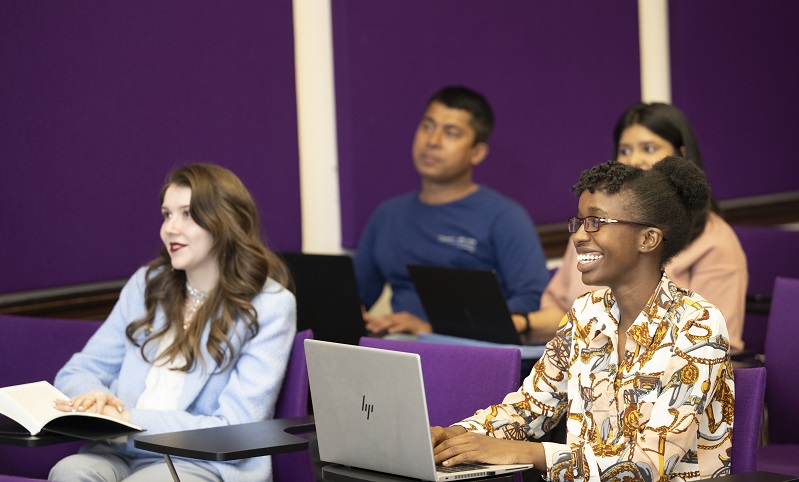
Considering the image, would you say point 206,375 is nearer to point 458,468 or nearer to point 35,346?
point 35,346

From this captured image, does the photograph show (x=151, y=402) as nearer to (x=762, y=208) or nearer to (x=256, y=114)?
(x=256, y=114)

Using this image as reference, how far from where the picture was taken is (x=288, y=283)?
3.41m

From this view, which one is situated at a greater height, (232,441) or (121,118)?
(121,118)

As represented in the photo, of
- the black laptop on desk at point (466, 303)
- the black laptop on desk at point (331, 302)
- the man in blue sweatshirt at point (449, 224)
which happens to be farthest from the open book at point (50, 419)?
the man in blue sweatshirt at point (449, 224)

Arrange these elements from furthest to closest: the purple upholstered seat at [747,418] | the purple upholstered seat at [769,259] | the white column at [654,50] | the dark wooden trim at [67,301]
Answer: the white column at [654,50] → the purple upholstered seat at [769,259] → the dark wooden trim at [67,301] → the purple upholstered seat at [747,418]

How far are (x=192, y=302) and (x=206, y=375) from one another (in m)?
0.26

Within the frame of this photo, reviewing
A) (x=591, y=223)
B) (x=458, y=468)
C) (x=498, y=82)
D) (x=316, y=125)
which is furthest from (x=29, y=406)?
(x=498, y=82)

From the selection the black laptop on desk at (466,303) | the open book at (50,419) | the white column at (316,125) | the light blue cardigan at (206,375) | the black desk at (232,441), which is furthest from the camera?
the white column at (316,125)

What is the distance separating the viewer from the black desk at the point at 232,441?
8.66ft

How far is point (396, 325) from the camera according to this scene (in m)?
4.30

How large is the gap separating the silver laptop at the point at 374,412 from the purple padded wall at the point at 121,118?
76.6 inches

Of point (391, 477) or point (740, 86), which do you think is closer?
point (391, 477)

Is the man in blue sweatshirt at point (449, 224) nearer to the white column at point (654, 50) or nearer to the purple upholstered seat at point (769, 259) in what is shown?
the purple upholstered seat at point (769, 259)

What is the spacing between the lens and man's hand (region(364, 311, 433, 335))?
4.29 metres
